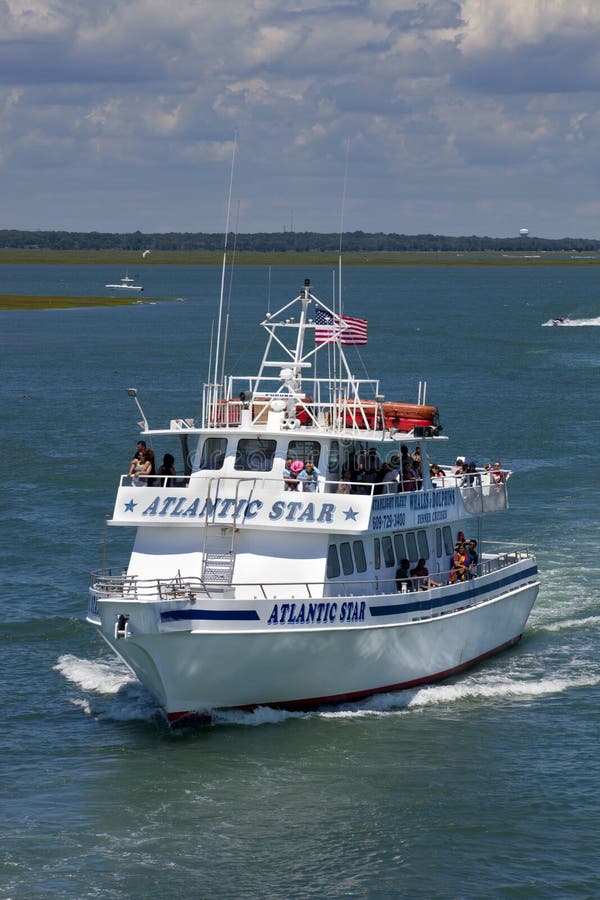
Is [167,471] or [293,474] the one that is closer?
[293,474]

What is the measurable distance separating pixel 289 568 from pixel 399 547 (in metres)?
3.71

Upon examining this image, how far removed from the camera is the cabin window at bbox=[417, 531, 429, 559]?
3334 centimetres

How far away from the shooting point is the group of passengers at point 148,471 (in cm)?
3025

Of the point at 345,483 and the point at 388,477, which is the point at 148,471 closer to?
the point at 345,483

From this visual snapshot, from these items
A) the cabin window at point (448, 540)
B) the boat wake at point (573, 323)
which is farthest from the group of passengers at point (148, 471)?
the boat wake at point (573, 323)

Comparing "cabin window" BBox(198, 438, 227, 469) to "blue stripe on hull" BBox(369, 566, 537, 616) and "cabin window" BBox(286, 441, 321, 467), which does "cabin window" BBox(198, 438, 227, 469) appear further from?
"blue stripe on hull" BBox(369, 566, 537, 616)

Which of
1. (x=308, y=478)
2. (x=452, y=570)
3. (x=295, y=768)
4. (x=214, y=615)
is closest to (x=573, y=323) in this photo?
(x=452, y=570)

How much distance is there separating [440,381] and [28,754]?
6239cm

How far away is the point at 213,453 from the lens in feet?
102

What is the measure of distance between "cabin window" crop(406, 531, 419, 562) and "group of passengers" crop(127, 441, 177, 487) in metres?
5.32

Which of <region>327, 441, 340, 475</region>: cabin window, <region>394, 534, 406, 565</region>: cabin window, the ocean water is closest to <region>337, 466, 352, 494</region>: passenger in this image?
<region>327, 441, 340, 475</region>: cabin window

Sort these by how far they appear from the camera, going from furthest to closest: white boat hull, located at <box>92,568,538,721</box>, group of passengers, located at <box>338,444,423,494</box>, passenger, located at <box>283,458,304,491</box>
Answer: group of passengers, located at <box>338,444,423,494</box> → passenger, located at <box>283,458,304,491</box> → white boat hull, located at <box>92,568,538,721</box>

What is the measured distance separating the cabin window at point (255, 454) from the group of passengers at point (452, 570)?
3545 mm

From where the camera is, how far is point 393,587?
31922mm
